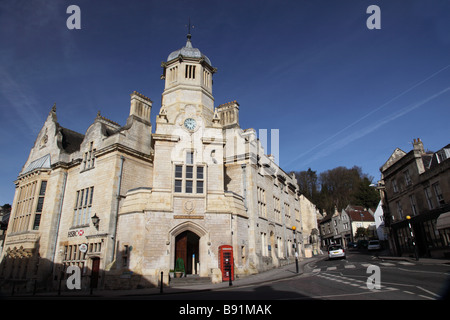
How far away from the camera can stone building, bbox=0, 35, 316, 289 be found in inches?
790

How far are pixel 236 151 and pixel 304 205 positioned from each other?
27056 millimetres

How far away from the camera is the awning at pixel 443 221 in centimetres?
2172

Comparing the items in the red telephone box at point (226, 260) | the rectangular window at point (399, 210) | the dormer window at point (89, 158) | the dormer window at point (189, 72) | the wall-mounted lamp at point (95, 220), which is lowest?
the red telephone box at point (226, 260)

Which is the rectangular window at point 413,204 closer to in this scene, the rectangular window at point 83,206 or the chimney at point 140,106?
the chimney at point 140,106

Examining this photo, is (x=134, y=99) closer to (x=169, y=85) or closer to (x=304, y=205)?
(x=169, y=85)

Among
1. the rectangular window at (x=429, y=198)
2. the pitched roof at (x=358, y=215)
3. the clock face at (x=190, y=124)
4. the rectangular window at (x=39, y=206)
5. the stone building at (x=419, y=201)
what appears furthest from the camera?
the pitched roof at (x=358, y=215)

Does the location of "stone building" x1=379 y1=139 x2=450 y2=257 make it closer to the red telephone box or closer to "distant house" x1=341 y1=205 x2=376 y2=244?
the red telephone box

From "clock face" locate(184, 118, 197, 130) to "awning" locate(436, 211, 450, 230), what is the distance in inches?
820

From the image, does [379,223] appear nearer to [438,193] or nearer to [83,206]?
[438,193]

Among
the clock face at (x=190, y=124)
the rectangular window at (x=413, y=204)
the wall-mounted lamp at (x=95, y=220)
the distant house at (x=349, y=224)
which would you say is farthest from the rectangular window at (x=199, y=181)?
the distant house at (x=349, y=224)

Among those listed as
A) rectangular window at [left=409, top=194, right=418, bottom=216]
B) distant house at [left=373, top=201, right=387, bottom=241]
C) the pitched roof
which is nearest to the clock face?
rectangular window at [left=409, top=194, right=418, bottom=216]

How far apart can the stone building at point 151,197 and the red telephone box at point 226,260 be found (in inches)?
17.9

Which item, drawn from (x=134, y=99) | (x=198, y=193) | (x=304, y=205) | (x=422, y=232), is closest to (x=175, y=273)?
(x=198, y=193)

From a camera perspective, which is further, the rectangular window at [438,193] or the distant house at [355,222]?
the distant house at [355,222]
